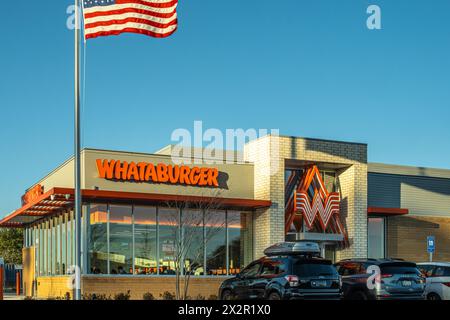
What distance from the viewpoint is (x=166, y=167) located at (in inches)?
1153

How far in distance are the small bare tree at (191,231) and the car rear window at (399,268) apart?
915 cm

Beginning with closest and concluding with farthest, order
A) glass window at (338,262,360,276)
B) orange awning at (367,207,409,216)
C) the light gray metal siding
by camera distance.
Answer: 1. glass window at (338,262,360,276)
2. orange awning at (367,207,409,216)
3. the light gray metal siding

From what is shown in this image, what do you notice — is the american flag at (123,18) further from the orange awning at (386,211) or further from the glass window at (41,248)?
the glass window at (41,248)

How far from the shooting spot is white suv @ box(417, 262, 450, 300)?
953 inches

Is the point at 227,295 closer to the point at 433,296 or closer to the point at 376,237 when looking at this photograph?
the point at 433,296

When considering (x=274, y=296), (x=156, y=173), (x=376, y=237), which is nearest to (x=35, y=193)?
(x=156, y=173)

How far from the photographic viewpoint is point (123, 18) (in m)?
19.3

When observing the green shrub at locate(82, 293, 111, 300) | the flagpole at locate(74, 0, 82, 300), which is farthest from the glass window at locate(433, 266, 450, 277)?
the flagpole at locate(74, 0, 82, 300)

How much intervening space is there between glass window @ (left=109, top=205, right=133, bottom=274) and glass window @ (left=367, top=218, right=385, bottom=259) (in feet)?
41.1

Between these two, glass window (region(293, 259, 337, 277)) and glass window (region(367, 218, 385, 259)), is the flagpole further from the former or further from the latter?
glass window (region(367, 218, 385, 259))

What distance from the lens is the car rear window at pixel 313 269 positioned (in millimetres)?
Result: 20531

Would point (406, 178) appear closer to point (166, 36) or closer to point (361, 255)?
point (361, 255)

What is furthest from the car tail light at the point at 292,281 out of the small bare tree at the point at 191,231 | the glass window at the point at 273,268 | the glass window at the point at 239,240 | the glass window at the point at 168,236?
the glass window at the point at 239,240

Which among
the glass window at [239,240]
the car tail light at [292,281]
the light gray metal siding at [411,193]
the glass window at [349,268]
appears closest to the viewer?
the car tail light at [292,281]
